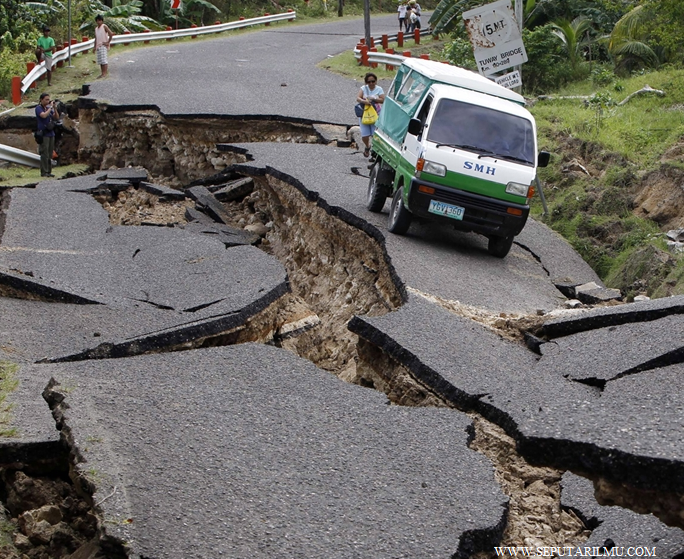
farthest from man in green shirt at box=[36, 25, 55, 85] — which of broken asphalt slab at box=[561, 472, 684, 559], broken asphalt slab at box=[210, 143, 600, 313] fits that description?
broken asphalt slab at box=[561, 472, 684, 559]

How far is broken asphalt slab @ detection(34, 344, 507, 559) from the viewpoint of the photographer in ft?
16.4

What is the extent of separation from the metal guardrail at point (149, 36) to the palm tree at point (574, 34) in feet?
42.2

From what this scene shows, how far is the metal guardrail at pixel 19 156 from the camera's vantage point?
18.2 metres

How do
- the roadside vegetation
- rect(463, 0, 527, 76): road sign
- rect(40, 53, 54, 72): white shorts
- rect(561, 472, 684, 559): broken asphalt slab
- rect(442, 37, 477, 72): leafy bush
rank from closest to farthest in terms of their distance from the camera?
rect(561, 472, 684, 559): broken asphalt slab
the roadside vegetation
rect(463, 0, 527, 76): road sign
rect(40, 53, 54, 72): white shorts
rect(442, 37, 477, 72): leafy bush

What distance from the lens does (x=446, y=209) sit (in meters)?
11.5

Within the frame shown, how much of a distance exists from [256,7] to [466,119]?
103 feet

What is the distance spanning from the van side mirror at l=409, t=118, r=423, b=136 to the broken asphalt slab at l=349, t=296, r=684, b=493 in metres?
2.99

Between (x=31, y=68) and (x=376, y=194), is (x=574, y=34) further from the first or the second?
(x=31, y=68)

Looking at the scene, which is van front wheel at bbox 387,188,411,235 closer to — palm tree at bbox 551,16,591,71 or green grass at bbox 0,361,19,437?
green grass at bbox 0,361,19,437

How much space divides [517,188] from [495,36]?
4.24 meters

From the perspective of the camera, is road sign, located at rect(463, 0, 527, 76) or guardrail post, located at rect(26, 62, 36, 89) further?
guardrail post, located at rect(26, 62, 36, 89)

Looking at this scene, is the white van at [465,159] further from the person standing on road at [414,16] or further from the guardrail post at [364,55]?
the person standing on road at [414,16]

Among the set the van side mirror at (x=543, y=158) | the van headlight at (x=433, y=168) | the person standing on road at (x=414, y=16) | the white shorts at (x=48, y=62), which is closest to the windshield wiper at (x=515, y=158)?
the van side mirror at (x=543, y=158)

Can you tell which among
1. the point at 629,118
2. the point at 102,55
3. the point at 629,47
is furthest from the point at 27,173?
the point at 629,47
